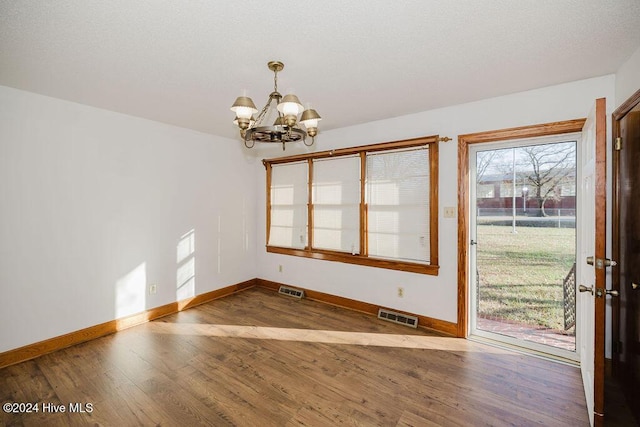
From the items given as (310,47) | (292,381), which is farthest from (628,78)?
(292,381)

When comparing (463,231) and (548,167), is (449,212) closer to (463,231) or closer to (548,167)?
(463,231)

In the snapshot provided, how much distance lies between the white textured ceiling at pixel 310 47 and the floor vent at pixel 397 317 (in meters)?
2.54

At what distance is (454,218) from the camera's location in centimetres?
319

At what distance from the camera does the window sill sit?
3.39 meters

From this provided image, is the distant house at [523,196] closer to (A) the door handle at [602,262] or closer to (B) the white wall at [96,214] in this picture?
(A) the door handle at [602,262]

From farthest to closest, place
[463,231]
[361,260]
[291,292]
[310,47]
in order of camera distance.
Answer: [291,292] < [361,260] < [463,231] < [310,47]

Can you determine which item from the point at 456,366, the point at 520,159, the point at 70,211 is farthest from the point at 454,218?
the point at 70,211

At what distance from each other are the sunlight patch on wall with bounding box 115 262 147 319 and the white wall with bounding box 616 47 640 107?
16.6ft

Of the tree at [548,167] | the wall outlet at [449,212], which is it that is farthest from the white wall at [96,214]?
the tree at [548,167]

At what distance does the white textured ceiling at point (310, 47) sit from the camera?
161 centimetres

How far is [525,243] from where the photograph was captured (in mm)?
2945

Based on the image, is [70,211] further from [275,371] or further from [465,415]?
[465,415]

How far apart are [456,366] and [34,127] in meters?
4.64

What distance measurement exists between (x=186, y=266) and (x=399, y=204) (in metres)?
3.12
